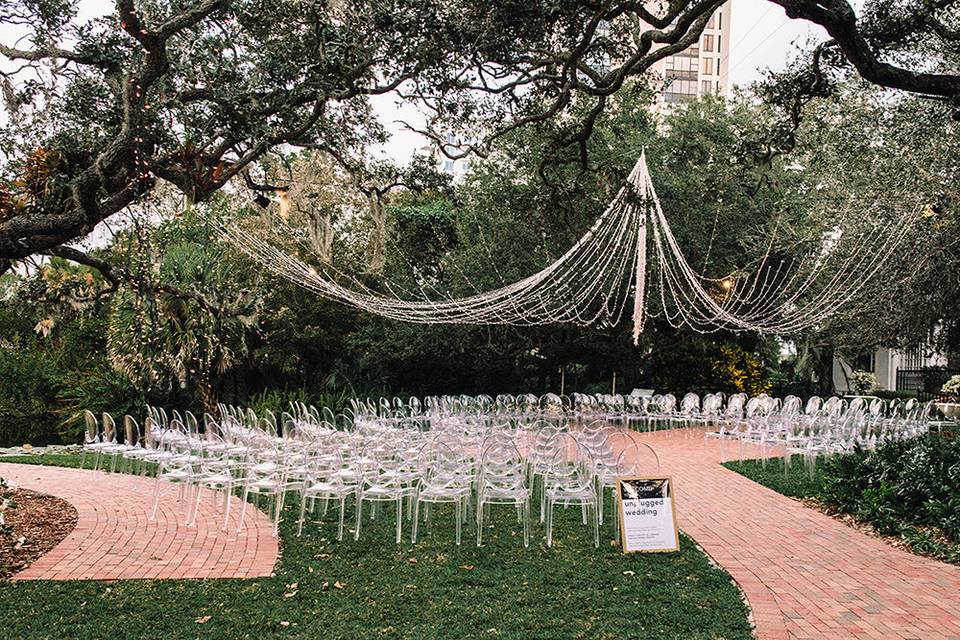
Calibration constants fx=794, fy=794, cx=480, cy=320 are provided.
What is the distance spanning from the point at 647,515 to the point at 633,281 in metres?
10.6

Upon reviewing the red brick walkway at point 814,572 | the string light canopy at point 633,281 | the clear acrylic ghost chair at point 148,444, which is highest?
the string light canopy at point 633,281

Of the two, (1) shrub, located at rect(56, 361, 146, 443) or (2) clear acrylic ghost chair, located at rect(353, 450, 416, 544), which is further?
(1) shrub, located at rect(56, 361, 146, 443)

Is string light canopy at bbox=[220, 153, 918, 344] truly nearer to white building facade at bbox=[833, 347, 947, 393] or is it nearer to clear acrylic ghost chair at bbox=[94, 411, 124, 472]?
clear acrylic ghost chair at bbox=[94, 411, 124, 472]

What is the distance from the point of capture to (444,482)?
25.4 feet

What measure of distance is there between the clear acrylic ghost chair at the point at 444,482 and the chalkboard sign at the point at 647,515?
1.48 metres

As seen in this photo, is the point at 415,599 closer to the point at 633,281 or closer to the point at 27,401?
the point at 633,281

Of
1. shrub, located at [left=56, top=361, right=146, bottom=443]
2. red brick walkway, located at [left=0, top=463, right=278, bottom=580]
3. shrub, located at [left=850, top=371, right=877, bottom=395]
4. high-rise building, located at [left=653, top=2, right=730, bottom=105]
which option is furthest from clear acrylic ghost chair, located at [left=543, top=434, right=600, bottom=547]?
high-rise building, located at [left=653, top=2, right=730, bottom=105]

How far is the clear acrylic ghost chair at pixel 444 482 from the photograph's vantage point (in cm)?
729

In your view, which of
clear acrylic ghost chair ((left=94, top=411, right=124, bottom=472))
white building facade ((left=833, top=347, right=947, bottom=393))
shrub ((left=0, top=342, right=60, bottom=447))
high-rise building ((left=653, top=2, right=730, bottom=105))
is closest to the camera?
clear acrylic ghost chair ((left=94, top=411, right=124, bottom=472))

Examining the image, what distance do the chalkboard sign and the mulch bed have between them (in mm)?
5008

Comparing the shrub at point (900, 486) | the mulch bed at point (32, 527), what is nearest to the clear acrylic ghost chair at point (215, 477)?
the mulch bed at point (32, 527)

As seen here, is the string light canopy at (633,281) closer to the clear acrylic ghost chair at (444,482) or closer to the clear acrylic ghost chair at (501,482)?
the clear acrylic ghost chair at (501,482)

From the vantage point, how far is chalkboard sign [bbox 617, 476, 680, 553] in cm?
700

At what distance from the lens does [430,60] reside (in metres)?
7.80
